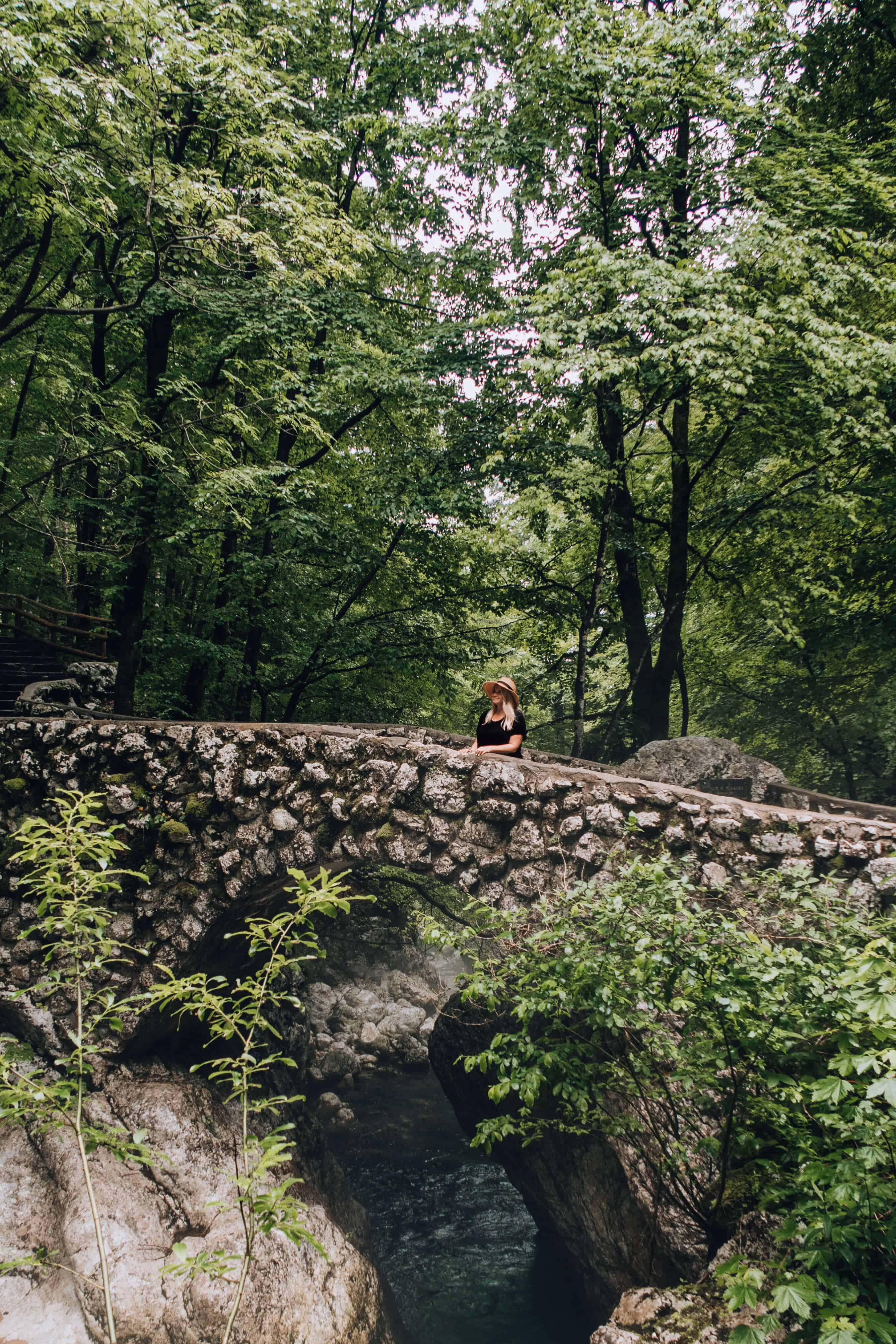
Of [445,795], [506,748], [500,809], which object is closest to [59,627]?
[445,795]

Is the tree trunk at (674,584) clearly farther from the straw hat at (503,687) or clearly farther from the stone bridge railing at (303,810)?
the straw hat at (503,687)

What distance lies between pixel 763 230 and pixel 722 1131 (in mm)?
7661

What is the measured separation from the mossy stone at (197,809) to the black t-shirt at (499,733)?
7.92ft

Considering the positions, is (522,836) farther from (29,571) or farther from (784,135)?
(29,571)

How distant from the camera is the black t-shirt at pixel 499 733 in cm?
577

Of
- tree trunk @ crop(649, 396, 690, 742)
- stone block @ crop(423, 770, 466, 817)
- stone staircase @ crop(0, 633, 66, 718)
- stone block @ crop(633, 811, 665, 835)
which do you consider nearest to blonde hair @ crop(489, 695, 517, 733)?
stone block @ crop(423, 770, 466, 817)

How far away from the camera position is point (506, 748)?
5.62 metres

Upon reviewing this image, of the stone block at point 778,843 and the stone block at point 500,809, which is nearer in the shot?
the stone block at point 778,843

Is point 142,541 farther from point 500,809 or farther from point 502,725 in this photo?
point 500,809

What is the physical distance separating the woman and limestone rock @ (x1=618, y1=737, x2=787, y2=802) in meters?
1.91

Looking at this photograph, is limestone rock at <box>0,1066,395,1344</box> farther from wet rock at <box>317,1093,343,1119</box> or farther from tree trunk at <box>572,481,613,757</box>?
tree trunk at <box>572,481,613,757</box>

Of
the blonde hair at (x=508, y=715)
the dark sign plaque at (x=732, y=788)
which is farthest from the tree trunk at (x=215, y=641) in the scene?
the dark sign plaque at (x=732, y=788)

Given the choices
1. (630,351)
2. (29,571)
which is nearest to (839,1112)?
(630,351)

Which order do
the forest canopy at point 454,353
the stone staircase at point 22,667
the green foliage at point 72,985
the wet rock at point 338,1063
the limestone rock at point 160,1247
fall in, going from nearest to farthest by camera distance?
the green foliage at point 72,985 → the limestone rock at point 160,1247 → the forest canopy at point 454,353 → the stone staircase at point 22,667 → the wet rock at point 338,1063
